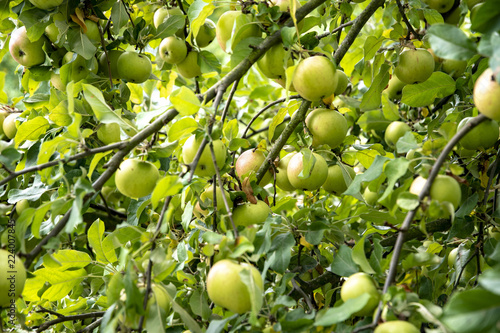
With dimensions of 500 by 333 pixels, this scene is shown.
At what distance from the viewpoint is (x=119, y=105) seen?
65.4 inches

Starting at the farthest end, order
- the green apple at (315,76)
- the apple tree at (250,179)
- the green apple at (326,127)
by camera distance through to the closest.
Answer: the green apple at (326,127), the green apple at (315,76), the apple tree at (250,179)

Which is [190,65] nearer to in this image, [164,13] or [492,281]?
[164,13]

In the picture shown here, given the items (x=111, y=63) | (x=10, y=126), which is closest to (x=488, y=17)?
(x=111, y=63)

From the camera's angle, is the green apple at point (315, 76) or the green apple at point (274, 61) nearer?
the green apple at point (315, 76)

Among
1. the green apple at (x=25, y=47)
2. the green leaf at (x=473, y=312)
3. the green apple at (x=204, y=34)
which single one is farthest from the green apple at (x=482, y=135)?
the green apple at (x=25, y=47)

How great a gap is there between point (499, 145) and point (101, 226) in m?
1.34

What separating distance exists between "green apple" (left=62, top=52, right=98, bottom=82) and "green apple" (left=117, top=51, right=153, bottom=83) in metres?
0.10

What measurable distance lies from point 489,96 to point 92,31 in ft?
4.34

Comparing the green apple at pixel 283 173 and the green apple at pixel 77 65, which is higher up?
the green apple at pixel 77 65

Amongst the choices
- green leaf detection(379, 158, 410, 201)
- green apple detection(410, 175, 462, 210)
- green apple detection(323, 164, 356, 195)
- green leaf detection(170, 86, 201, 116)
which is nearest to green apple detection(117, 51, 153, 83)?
green leaf detection(170, 86, 201, 116)

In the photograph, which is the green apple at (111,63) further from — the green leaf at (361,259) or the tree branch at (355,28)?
the green leaf at (361,259)

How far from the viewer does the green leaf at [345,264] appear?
112 centimetres

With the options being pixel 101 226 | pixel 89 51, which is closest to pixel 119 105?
pixel 89 51

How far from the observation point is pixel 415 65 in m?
1.43
